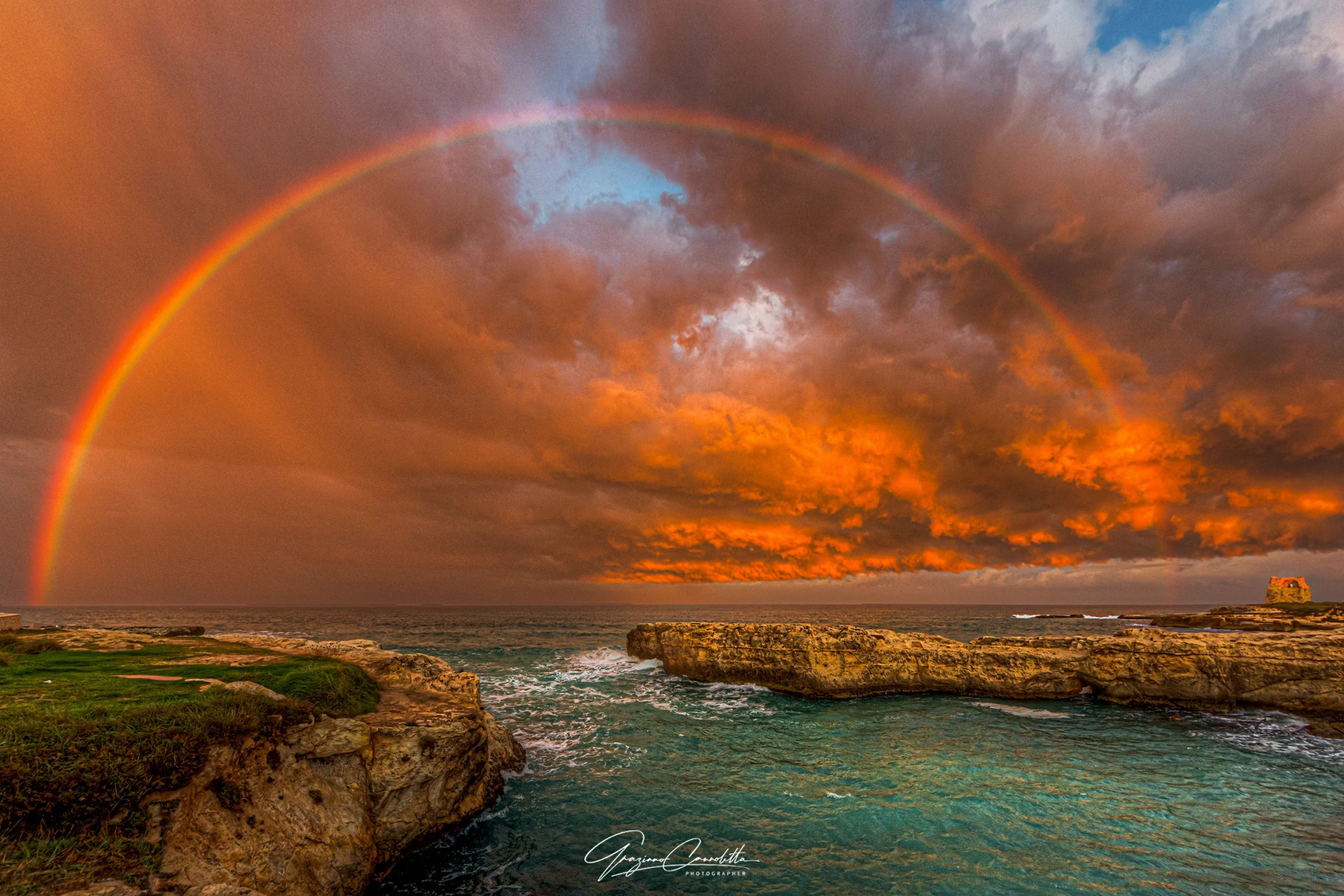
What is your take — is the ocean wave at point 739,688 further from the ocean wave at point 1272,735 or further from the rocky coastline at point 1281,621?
the rocky coastline at point 1281,621

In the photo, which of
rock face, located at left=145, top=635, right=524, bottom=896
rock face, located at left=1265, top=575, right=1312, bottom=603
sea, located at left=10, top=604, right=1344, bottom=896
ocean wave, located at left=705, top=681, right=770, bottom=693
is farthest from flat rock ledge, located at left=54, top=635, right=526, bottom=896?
rock face, located at left=1265, top=575, right=1312, bottom=603

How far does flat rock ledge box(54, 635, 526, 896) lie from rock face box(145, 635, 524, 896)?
16 mm

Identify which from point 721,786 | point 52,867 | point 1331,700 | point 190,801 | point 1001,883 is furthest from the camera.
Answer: point 1331,700

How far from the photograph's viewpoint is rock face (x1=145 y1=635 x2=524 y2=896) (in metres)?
7.36

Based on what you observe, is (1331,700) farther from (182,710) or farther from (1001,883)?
(182,710)

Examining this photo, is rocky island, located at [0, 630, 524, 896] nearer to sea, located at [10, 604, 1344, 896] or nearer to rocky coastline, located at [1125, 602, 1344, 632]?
sea, located at [10, 604, 1344, 896]

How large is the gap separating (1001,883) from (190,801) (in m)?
14.0

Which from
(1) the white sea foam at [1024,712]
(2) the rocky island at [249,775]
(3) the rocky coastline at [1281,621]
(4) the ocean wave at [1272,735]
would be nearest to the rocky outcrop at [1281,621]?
(3) the rocky coastline at [1281,621]

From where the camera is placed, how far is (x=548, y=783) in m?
→ 15.2

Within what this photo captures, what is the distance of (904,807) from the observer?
44.0 ft

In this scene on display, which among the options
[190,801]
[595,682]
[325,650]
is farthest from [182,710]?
[595,682]

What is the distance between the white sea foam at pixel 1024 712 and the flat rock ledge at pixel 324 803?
80.3ft

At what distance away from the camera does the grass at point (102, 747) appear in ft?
20.2

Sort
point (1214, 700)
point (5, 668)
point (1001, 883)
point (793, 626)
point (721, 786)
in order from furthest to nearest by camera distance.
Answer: point (793, 626), point (1214, 700), point (721, 786), point (5, 668), point (1001, 883)
